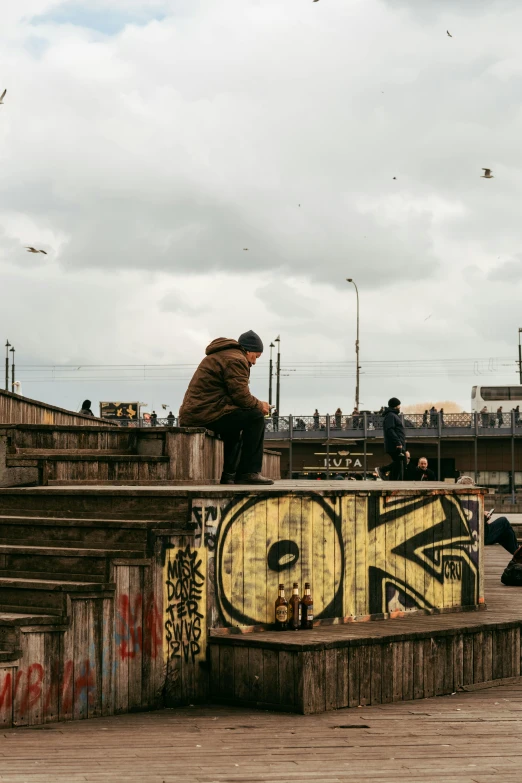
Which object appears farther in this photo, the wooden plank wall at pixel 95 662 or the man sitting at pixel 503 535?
the man sitting at pixel 503 535

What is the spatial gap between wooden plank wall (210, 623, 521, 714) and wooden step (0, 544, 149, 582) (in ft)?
3.60

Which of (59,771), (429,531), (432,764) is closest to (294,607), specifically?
(429,531)

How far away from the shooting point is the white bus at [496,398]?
253ft

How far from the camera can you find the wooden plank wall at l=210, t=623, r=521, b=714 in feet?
25.8

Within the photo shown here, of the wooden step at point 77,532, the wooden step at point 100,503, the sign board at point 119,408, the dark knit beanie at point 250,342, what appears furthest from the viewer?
the sign board at point 119,408

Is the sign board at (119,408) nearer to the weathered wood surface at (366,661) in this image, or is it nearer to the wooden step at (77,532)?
the wooden step at (77,532)

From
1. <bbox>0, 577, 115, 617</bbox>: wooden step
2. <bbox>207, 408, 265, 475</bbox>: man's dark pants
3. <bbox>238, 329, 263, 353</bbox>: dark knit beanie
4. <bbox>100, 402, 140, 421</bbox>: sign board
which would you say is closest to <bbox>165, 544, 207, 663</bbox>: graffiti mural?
<bbox>0, 577, 115, 617</bbox>: wooden step

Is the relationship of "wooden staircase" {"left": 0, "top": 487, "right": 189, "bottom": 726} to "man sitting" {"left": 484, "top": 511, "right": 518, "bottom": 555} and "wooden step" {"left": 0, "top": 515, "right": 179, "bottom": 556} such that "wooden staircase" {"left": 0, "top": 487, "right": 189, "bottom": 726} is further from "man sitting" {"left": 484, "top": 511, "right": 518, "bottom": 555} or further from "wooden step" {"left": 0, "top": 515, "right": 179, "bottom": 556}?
"man sitting" {"left": 484, "top": 511, "right": 518, "bottom": 555}

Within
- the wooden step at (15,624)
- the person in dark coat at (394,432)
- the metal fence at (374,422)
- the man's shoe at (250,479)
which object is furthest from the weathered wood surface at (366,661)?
the metal fence at (374,422)

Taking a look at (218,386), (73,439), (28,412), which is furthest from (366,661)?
(28,412)

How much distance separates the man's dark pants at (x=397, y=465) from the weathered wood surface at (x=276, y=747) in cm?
1158

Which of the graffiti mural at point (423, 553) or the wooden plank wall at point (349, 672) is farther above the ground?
the graffiti mural at point (423, 553)

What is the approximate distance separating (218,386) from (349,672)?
3.90 metres

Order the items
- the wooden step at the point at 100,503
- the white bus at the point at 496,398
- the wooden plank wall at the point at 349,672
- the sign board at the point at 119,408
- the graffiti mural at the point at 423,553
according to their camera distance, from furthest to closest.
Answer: the sign board at the point at 119,408 < the white bus at the point at 496,398 < the graffiti mural at the point at 423,553 < the wooden step at the point at 100,503 < the wooden plank wall at the point at 349,672
